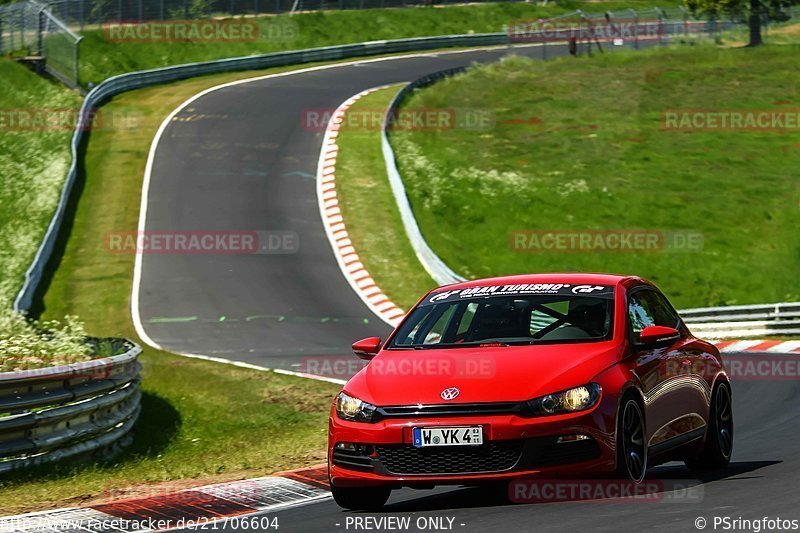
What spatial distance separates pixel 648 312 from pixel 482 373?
6.53ft

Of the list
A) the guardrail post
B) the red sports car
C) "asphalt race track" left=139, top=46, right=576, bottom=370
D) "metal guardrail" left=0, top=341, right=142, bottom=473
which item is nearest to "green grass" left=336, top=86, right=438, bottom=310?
"asphalt race track" left=139, top=46, right=576, bottom=370

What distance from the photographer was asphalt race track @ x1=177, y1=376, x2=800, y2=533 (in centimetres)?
771

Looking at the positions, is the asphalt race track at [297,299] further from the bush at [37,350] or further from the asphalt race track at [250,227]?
the bush at [37,350]

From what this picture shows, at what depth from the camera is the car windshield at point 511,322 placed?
9.41 metres

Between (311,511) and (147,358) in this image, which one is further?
(147,358)

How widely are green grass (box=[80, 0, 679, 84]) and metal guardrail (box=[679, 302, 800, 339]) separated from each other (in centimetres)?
2877

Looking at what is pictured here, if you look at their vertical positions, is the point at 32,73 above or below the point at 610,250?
above

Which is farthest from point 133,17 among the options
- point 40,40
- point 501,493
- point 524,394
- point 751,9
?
point 524,394

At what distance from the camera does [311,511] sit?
924 centimetres

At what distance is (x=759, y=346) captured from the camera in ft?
77.4

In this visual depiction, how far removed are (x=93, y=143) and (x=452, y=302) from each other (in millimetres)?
31961

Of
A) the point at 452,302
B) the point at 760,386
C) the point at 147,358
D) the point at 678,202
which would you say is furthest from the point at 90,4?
the point at 452,302

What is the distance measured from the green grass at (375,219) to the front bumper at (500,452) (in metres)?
18.6

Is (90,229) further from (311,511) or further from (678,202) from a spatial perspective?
(311,511)
